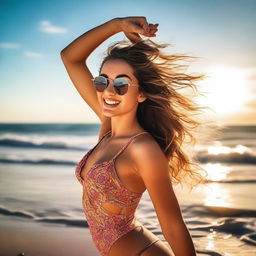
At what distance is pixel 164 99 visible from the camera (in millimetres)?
3141

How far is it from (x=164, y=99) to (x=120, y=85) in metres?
0.37

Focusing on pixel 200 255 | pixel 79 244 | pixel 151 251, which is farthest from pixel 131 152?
pixel 79 244

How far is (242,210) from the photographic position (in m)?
7.57

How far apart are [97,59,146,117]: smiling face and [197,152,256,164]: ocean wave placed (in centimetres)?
1247

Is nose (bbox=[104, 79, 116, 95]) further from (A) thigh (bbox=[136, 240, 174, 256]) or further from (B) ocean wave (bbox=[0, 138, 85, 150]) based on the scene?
(B) ocean wave (bbox=[0, 138, 85, 150])

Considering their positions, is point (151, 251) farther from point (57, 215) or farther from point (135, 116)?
point (57, 215)

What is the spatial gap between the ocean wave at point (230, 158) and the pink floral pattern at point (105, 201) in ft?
41.2

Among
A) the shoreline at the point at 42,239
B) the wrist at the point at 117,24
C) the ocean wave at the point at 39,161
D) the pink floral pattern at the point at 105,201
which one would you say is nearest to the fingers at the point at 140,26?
the wrist at the point at 117,24

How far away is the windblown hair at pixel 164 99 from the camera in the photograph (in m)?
3.02

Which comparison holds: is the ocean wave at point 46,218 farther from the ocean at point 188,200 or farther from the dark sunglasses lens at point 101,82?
the dark sunglasses lens at point 101,82

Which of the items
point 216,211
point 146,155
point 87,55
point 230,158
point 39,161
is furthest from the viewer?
point 230,158

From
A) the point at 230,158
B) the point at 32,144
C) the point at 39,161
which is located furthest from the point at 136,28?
the point at 32,144

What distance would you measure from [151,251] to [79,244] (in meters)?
3.15

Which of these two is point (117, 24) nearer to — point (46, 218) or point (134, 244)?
point (134, 244)
